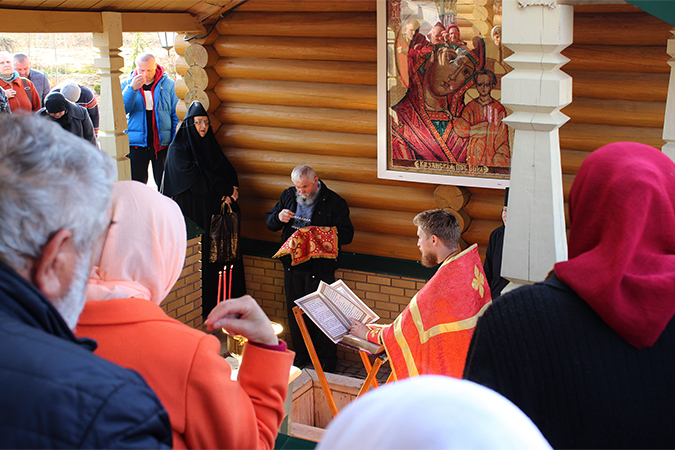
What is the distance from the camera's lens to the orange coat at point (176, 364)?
1.25m

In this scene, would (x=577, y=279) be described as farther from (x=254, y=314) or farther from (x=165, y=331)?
(x=165, y=331)

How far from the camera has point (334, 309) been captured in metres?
4.05

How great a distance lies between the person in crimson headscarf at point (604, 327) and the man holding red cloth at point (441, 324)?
2174 mm

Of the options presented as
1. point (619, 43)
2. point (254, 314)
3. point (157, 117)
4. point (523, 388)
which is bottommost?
point (523, 388)

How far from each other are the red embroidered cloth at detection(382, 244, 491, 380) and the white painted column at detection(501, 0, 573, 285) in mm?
1270

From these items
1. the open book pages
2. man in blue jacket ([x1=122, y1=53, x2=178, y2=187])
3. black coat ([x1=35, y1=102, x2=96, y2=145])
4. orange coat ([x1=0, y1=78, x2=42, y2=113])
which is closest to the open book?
the open book pages

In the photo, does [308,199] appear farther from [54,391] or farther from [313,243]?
[54,391]

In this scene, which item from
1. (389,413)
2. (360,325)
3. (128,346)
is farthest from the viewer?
(360,325)

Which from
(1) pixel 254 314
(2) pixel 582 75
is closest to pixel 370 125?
(2) pixel 582 75

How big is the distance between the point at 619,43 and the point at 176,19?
13.0ft

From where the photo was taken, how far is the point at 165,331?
4.19ft

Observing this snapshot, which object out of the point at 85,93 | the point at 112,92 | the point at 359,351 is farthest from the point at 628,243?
the point at 85,93

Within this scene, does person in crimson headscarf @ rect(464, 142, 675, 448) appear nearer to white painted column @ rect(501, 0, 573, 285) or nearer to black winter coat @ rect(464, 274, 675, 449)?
black winter coat @ rect(464, 274, 675, 449)

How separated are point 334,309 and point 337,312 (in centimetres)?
3
